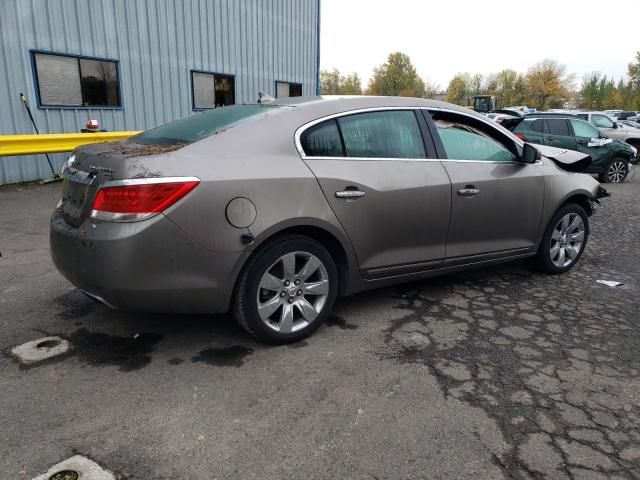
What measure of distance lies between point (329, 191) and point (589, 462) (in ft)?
6.50

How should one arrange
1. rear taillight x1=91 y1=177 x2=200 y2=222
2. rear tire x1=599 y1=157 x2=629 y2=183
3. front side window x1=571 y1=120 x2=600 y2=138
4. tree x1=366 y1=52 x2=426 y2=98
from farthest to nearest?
tree x1=366 y1=52 x2=426 y2=98
rear tire x1=599 y1=157 x2=629 y2=183
front side window x1=571 y1=120 x2=600 y2=138
rear taillight x1=91 y1=177 x2=200 y2=222

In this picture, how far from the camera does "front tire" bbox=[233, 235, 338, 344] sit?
3002 millimetres

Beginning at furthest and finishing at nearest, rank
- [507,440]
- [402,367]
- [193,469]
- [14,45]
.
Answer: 1. [14,45]
2. [402,367]
3. [507,440]
4. [193,469]

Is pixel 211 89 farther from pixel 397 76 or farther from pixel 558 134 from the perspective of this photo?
pixel 397 76

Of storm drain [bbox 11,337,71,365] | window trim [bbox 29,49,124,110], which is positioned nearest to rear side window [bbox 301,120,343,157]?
storm drain [bbox 11,337,71,365]

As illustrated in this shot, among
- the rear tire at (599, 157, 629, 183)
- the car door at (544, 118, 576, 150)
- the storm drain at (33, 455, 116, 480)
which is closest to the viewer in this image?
the storm drain at (33, 455, 116, 480)

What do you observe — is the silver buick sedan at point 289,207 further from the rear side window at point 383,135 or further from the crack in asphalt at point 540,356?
the crack in asphalt at point 540,356

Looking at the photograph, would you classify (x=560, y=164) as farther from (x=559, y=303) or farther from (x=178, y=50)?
(x=178, y=50)

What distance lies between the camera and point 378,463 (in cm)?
217

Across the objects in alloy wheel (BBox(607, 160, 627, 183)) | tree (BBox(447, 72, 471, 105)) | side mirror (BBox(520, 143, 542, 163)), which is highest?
tree (BBox(447, 72, 471, 105))

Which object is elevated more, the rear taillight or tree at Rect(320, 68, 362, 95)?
tree at Rect(320, 68, 362, 95)

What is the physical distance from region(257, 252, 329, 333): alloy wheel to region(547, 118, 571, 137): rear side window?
10.6 m

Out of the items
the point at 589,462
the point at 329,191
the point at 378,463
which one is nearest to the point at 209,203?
the point at 329,191

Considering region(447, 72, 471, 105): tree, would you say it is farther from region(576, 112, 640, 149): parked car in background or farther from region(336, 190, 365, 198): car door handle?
region(336, 190, 365, 198): car door handle
